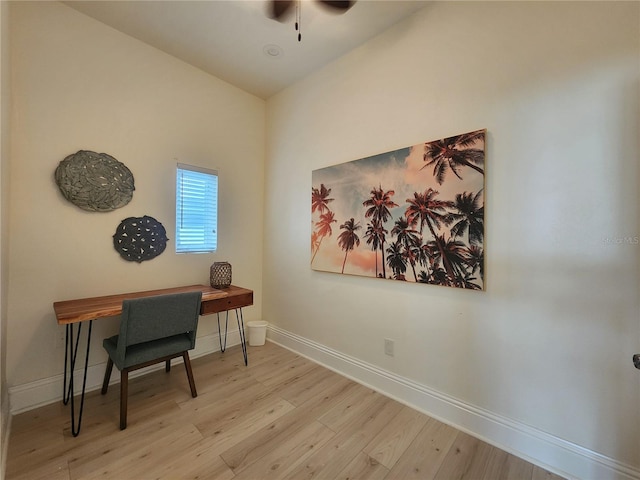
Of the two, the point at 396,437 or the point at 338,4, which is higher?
the point at 338,4

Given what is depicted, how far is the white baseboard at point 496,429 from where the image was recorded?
129 cm

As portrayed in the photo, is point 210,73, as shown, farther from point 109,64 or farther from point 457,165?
point 457,165

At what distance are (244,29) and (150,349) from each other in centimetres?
253

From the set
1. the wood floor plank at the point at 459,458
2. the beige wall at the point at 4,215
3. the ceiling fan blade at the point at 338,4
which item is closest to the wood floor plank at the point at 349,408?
the wood floor plank at the point at 459,458

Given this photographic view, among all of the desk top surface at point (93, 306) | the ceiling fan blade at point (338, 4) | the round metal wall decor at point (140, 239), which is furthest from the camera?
the round metal wall decor at point (140, 239)

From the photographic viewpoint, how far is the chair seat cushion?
66.7 inches

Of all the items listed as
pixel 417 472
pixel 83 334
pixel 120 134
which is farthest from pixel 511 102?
pixel 83 334

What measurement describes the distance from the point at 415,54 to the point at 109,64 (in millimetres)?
2437

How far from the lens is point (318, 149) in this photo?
258 cm

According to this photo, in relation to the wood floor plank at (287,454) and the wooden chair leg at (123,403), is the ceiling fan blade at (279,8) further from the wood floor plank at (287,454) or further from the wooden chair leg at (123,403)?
the wood floor plank at (287,454)

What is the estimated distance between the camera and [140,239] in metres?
2.27

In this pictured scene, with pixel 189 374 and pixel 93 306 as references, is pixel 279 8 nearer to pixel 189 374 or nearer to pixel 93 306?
pixel 93 306

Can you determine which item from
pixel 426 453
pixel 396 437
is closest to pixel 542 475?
pixel 426 453

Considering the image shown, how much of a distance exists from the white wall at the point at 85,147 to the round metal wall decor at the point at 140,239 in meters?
0.05
